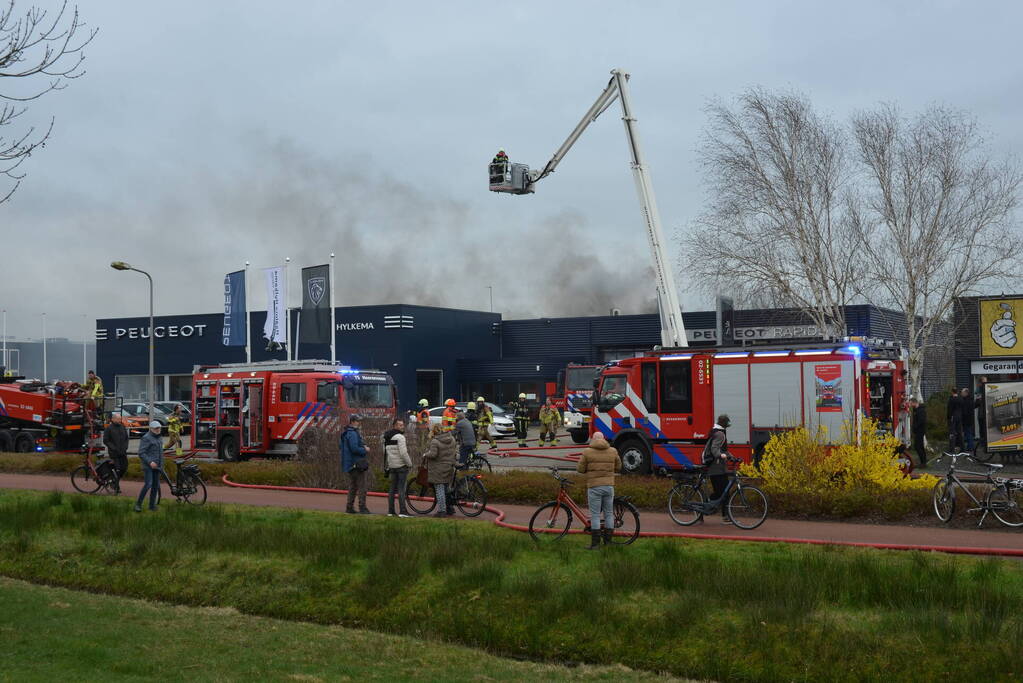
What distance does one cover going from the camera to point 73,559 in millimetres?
16062

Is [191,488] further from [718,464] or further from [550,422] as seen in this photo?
[550,422]

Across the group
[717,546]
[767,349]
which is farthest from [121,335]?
[717,546]

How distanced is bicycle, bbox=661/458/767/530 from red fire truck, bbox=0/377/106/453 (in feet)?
79.3

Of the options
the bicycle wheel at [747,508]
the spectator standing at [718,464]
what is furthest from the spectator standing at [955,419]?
the spectator standing at [718,464]

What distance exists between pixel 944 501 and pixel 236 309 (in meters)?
36.4

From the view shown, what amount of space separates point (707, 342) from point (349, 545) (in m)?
45.8

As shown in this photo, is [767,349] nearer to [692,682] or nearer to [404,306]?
[692,682]

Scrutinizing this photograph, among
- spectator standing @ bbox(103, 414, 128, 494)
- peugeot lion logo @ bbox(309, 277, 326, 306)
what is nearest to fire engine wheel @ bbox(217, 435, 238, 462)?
spectator standing @ bbox(103, 414, 128, 494)

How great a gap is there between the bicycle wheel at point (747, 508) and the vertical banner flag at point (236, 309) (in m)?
34.1

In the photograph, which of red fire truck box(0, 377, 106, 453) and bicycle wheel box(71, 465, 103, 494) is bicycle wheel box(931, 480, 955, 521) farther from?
red fire truck box(0, 377, 106, 453)

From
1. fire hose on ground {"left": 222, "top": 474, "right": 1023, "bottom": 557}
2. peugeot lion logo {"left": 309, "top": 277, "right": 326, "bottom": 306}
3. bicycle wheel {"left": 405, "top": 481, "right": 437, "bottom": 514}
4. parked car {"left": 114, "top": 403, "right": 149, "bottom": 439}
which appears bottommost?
fire hose on ground {"left": 222, "top": 474, "right": 1023, "bottom": 557}

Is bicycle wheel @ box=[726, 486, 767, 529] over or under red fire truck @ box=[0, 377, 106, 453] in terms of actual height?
under

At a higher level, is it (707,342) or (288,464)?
(707,342)

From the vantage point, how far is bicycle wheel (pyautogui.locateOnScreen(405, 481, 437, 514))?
19047 mm
